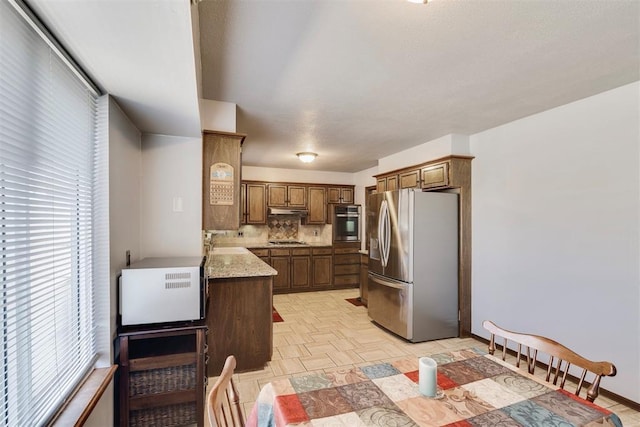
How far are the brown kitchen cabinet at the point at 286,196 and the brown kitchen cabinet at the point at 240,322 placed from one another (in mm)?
3369

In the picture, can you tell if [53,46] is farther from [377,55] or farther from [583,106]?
[583,106]

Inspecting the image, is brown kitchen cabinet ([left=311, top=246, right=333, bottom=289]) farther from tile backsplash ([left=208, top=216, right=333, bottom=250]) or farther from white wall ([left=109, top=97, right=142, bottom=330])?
white wall ([left=109, top=97, right=142, bottom=330])

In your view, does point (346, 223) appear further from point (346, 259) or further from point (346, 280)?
point (346, 280)

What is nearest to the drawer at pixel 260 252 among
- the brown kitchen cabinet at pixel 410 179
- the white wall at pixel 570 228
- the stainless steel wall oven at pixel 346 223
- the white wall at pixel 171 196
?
the stainless steel wall oven at pixel 346 223

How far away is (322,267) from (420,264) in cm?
286

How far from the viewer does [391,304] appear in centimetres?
377

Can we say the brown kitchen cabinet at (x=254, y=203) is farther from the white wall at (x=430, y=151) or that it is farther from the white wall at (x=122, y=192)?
the white wall at (x=122, y=192)

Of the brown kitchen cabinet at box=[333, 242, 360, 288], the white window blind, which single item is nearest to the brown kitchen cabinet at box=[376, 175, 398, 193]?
the brown kitchen cabinet at box=[333, 242, 360, 288]

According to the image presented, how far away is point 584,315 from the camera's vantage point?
Answer: 102 inches

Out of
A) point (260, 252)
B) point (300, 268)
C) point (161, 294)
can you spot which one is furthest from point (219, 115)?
point (300, 268)

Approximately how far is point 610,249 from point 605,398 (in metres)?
1.19

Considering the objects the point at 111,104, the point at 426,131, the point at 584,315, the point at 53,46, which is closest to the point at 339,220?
the point at 426,131

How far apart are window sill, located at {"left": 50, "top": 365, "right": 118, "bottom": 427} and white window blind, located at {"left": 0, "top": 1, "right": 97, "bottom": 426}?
0.05m

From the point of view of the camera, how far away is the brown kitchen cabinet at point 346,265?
6227mm
